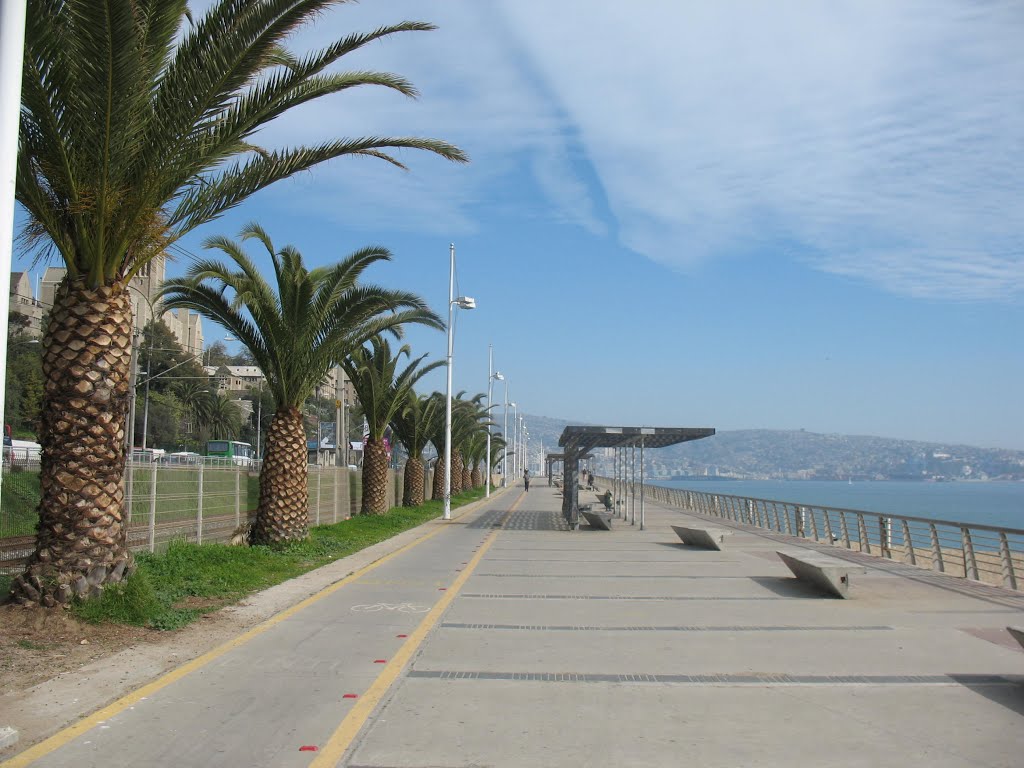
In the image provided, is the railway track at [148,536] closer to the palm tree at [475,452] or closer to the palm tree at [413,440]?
the palm tree at [413,440]

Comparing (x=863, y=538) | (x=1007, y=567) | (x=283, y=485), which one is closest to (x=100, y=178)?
(x=283, y=485)

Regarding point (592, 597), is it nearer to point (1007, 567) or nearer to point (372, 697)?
point (372, 697)

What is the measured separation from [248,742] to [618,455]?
3636cm

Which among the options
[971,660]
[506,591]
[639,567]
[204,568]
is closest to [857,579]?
[639,567]

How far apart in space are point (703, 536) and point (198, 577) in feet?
39.7

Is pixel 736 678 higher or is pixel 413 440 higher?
pixel 413 440

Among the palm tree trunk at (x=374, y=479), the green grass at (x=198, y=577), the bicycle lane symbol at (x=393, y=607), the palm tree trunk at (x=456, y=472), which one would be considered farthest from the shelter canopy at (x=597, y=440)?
the palm tree trunk at (x=456, y=472)

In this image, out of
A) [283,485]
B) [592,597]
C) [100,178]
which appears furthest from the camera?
[283,485]

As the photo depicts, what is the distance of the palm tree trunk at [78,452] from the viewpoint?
955 centimetres

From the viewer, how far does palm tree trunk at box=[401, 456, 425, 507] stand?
4209 cm

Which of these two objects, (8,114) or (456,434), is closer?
(8,114)

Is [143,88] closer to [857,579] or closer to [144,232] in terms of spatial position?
[144,232]

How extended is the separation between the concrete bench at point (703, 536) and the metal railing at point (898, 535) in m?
2.76

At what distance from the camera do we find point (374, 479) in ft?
108
